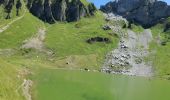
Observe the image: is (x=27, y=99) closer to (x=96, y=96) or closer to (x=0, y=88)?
(x=0, y=88)

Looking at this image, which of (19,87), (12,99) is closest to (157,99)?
(19,87)

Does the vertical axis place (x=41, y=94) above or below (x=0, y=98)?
below

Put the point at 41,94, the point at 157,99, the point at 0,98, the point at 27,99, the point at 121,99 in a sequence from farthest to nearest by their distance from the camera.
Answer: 1. the point at 157,99
2. the point at 121,99
3. the point at 41,94
4. the point at 27,99
5. the point at 0,98

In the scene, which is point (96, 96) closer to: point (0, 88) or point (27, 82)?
point (27, 82)

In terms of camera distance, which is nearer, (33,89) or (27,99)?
(27,99)

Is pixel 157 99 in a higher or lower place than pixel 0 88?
lower

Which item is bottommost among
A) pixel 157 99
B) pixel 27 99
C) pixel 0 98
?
pixel 157 99

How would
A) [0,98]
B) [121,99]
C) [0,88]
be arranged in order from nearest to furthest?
1. [0,98]
2. [0,88]
3. [121,99]

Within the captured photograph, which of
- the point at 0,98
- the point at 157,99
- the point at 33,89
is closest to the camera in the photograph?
the point at 0,98

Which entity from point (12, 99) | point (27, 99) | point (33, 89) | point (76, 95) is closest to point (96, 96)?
point (76, 95)
